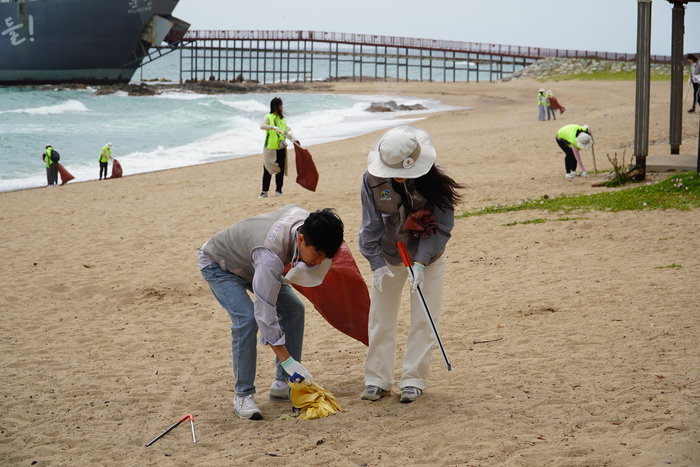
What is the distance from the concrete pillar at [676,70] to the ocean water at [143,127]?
13.1m

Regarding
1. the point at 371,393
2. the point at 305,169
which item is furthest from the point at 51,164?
the point at 371,393

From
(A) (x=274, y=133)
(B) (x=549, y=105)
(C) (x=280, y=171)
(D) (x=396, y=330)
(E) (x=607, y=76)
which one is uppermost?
(E) (x=607, y=76)

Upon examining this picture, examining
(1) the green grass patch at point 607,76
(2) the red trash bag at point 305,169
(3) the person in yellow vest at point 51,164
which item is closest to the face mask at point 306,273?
(2) the red trash bag at point 305,169

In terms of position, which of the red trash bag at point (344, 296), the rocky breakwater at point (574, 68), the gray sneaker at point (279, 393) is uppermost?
the rocky breakwater at point (574, 68)

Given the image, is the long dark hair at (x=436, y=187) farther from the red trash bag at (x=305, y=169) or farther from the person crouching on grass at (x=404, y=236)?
the red trash bag at (x=305, y=169)

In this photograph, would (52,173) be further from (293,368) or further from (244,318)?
(293,368)

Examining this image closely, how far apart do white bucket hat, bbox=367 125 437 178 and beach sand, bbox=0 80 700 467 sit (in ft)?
4.57

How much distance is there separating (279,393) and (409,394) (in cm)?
85

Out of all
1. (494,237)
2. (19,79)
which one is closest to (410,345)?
(494,237)

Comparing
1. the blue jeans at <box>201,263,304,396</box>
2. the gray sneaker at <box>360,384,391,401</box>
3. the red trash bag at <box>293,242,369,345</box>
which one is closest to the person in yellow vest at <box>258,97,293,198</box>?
the red trash bag at <box>293,242,369,345</box>

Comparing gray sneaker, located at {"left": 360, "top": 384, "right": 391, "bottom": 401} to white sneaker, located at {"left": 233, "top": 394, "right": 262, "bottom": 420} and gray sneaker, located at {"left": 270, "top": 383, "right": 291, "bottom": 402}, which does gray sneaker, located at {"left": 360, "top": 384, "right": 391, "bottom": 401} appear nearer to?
gray sneaker, located at {"left": 270, "top": 383, "right": 291, "bottom": 402}

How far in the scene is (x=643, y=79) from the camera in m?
10.4

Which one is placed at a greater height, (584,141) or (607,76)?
(607,76)

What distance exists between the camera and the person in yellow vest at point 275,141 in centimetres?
1074
